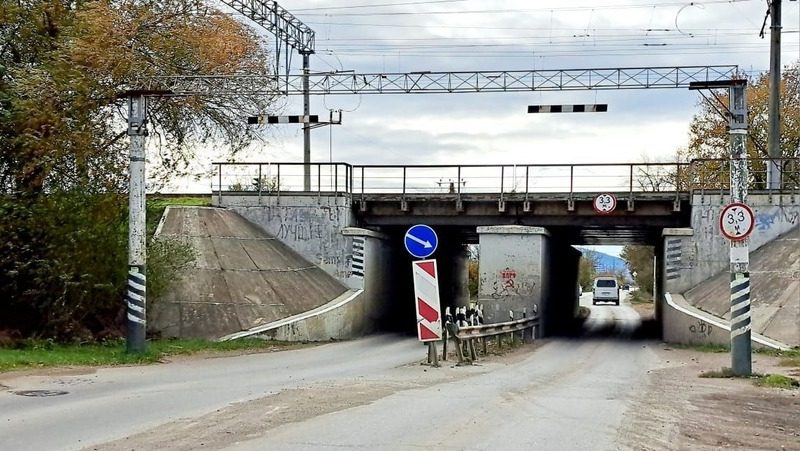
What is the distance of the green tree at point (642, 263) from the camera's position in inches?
3489

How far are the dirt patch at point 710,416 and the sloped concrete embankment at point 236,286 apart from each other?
12.4 meters

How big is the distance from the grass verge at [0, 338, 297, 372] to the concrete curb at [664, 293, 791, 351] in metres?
12.5

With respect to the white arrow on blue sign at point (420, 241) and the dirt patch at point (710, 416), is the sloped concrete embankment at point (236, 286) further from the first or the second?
the dirt patch at point (710, 416)

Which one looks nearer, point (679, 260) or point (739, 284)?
point (739, 284)

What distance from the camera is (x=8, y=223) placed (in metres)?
21.4

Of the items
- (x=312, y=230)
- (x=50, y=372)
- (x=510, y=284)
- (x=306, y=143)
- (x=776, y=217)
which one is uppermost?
(x=306, y=143)

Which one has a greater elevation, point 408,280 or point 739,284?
point 739,284

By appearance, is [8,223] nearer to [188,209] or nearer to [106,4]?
[106,4]

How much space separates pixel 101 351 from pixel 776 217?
2267cm

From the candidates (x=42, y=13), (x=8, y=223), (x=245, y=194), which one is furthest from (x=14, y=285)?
(x=245, y=194)

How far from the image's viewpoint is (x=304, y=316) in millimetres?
26984

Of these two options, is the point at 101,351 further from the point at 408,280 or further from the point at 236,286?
the point at 408,280

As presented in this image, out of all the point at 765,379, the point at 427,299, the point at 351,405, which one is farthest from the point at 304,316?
the point at 351,405

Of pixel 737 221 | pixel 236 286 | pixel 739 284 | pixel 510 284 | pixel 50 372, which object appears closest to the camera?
pixel 737 221
